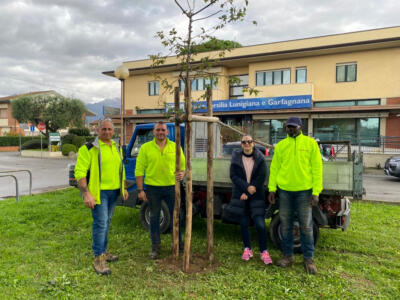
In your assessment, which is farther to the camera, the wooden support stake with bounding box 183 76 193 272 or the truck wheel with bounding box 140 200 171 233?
the truck wheel with bounding box 140 200 171 233

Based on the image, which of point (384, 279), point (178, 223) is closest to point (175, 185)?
point (178, 223)

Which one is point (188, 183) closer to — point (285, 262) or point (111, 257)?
point (111, 257)

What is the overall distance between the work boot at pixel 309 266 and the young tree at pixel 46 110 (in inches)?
1233

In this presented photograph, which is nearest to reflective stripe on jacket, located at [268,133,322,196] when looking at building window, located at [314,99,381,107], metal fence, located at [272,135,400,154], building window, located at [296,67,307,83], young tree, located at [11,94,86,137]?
metal fence, located at [272,135,400,154]

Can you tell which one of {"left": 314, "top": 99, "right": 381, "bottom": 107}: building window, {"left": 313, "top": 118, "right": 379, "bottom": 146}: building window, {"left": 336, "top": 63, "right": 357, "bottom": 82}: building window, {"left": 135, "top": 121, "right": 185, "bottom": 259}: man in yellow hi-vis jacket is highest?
{"left": 336, "top": 63, "right": 357, "bottom": 82}: building window

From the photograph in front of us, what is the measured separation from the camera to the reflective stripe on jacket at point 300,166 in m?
3.89

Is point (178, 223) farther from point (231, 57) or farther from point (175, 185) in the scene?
point (231, 57)

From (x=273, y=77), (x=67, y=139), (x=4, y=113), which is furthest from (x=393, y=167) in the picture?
(x=4, y=113)

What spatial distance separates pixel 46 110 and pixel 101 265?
31.0m

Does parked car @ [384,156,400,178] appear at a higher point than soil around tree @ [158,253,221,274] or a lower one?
higher

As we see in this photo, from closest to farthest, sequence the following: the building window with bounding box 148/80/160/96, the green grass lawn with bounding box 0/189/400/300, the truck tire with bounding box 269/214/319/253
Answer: the green grass lawn with bounding box 0/189/400/300
the truck tire with bounding box 269/214/319/253
the building window with bounding box 148/80/160/96

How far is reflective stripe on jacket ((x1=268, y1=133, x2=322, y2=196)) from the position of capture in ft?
12.8

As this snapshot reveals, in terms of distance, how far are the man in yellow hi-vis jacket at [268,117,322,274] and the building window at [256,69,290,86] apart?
2061 centimetres

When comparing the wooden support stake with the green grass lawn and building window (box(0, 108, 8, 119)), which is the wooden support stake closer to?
the green grass lawn
